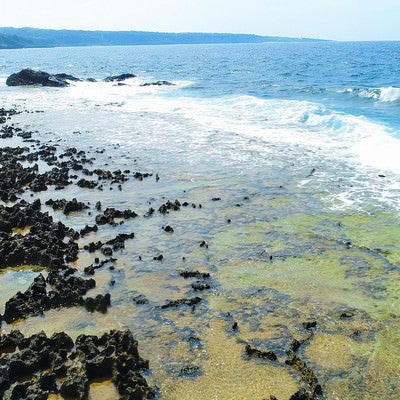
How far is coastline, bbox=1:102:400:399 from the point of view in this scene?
981 cm

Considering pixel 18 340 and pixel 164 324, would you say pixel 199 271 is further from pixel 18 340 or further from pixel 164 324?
pixel 18 340

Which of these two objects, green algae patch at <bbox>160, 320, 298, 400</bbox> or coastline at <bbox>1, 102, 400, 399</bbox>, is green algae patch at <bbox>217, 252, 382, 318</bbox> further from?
green algae patch at <bbox>160, 320, 298, 400</bbox>

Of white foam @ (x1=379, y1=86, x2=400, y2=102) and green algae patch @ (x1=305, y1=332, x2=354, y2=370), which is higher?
white foam @ (x1=379, y1=86, x2=400, y2=102)

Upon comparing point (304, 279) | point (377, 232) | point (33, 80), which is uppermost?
point (377, 232)

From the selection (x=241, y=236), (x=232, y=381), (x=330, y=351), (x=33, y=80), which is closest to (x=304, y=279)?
(x=330, y=351)

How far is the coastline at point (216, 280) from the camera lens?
981 cm

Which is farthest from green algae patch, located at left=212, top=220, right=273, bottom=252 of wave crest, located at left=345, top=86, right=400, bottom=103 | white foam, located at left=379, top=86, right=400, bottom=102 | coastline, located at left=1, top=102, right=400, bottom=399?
white foam, located at left=379, top=86, right=400, bottom=102

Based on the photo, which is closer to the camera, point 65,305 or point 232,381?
point 232,381

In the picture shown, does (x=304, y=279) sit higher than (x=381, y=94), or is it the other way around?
(x=381, y=94)

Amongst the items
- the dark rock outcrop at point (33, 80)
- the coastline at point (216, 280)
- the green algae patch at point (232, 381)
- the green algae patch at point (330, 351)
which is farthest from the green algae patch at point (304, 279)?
the dark rock outcrop at point (33, 80)

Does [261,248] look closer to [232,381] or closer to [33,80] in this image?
[232,381]

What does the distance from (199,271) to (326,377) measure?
5.20m

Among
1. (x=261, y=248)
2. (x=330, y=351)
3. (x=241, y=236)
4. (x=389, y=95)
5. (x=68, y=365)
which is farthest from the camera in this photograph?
(x=389, y=95)

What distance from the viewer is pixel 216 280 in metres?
13.3
